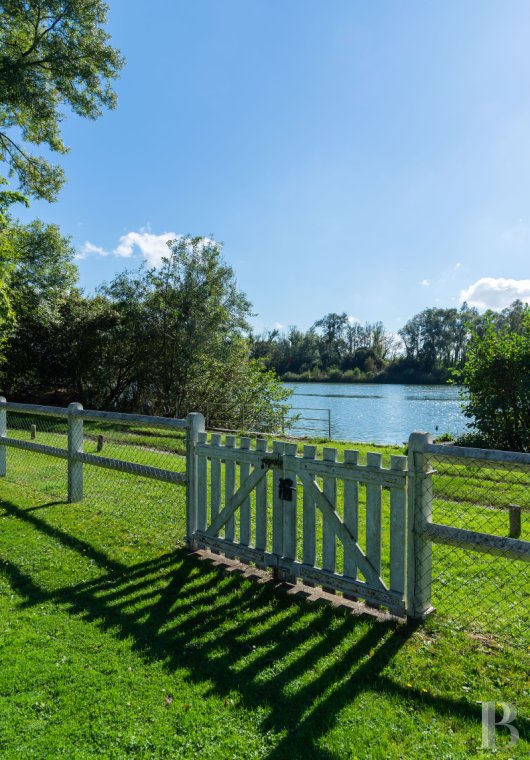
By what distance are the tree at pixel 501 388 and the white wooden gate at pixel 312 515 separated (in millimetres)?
7753

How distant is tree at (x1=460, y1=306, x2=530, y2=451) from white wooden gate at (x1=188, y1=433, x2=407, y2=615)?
25.4ft

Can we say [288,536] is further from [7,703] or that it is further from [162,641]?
[7,703]

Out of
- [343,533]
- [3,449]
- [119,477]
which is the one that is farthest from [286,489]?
[3,449]

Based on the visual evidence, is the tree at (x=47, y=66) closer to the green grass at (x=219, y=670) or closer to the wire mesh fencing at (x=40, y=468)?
the wire mesh fencing at (x=40, y=468)

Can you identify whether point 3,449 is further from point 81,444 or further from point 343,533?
point 343,533

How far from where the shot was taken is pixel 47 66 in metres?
15.1

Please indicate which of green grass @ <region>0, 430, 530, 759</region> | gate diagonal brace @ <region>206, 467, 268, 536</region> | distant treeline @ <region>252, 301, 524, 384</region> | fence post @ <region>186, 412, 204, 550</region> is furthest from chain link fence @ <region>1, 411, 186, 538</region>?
distant treeline @ <region>252, 301, 524, 384</region>

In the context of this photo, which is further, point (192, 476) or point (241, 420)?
point (241, 420)

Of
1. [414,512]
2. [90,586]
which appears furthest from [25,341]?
[414,512]

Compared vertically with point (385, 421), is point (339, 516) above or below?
above

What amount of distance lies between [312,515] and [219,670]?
141cm

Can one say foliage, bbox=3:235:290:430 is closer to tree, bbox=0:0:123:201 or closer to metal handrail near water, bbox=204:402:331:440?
metal handrail near water, bbox=204:402:331:440

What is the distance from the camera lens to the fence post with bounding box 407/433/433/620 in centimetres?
338

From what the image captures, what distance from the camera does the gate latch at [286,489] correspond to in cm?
406
